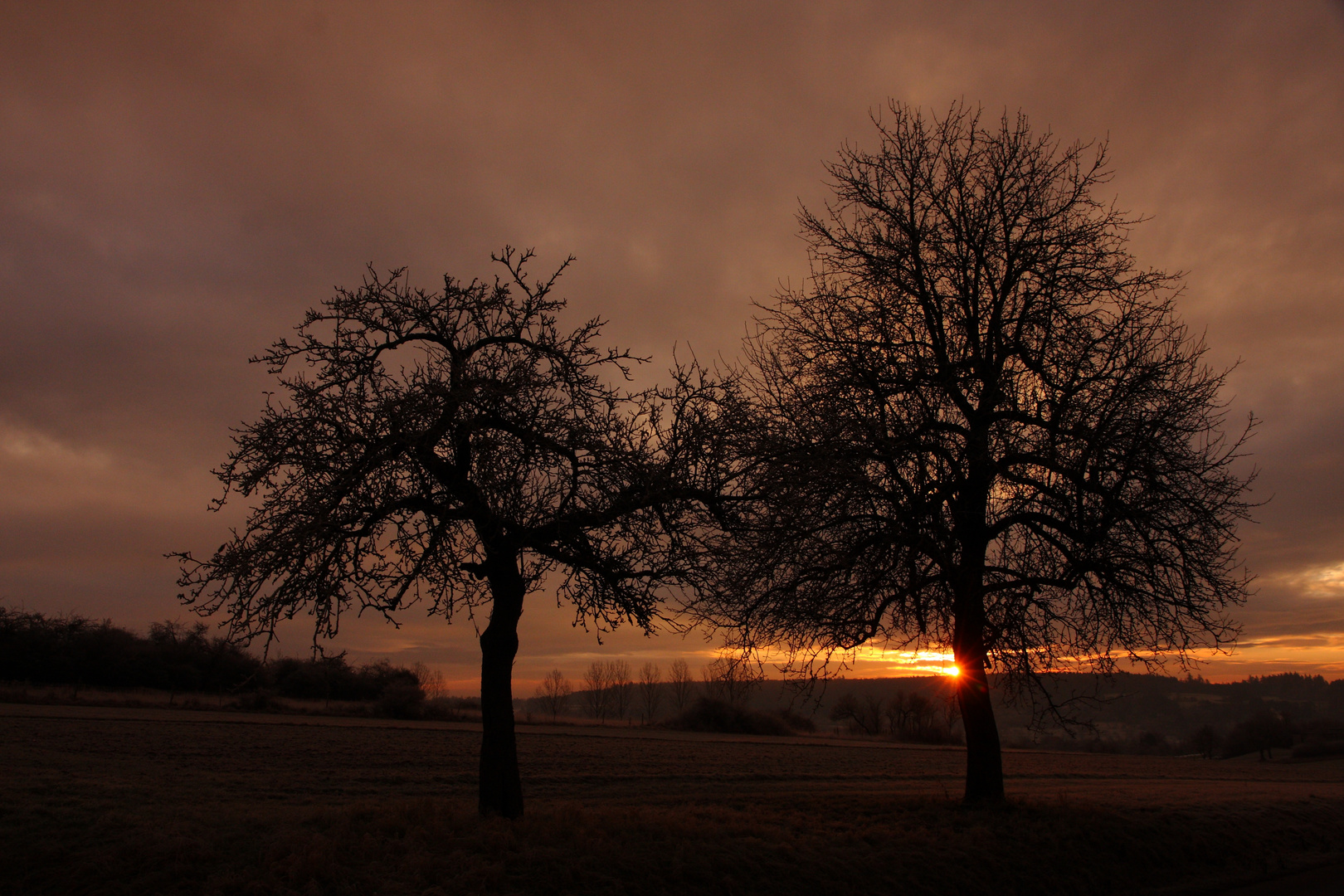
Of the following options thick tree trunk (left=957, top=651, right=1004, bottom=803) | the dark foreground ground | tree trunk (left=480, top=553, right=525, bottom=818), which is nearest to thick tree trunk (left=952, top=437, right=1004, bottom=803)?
thick tree trunk (left=957, top=651, right=1004, bottom=803)

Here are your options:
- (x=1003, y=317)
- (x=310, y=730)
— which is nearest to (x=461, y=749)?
(x=310, y=730)

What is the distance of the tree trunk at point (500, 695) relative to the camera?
10.1 m

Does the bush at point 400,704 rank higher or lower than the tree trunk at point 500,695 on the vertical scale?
lower

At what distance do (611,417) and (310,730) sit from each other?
115ft

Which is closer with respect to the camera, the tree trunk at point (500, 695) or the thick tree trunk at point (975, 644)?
the tree trunk at point (500, 695)

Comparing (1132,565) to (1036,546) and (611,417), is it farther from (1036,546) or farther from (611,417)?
(611,417)

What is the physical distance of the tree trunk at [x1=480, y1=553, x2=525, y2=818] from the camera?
10.1 metres

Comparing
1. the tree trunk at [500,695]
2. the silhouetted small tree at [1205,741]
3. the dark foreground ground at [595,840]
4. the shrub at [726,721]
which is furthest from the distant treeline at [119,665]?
the silhouetted small tree at [1205,741]

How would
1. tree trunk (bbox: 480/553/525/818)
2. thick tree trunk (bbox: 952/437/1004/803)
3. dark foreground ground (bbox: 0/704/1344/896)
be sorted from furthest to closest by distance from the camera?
thick tree trunk (bbox: 952/437/1004/803) < tree trunk (bbox: 480/553/525/818) < dark foreground ground (bbox: 0/704/1344/896)

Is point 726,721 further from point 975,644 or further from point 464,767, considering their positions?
point 975,644

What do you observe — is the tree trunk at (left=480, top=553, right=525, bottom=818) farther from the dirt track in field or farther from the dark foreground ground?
the dirt track in field

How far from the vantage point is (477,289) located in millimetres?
10133

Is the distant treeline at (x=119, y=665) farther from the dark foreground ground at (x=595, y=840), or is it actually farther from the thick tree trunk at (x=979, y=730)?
the thick tree trunk at (x=979, y=730)

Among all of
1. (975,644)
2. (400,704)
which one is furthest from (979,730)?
(400,704)
